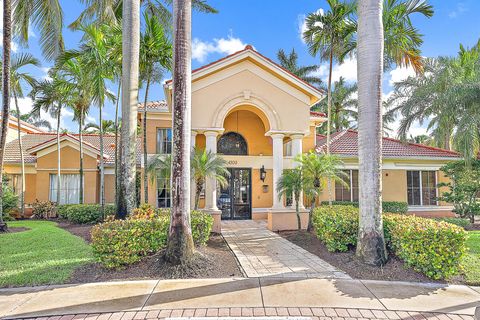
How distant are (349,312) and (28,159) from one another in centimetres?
2264

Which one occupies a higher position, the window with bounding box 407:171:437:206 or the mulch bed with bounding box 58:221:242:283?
the window with bounding box 407:171:437:206

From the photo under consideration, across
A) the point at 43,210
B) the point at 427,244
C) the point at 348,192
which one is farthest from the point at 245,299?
the point at 43,210

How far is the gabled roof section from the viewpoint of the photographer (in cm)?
1213

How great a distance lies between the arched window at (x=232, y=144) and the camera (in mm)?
16266

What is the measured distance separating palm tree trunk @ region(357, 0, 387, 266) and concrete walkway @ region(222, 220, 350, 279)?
1.08m

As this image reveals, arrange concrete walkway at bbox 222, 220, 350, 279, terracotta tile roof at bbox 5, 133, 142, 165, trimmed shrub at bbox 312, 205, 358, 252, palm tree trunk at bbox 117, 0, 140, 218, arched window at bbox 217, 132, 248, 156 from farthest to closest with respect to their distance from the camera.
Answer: terracotta tile roof at bbox 5, 133, 142, 165 < arched window at bbox 217, 132, 248, 156 < palm tree trunk at bbox 117, 0, 140, 218 < trimmed shrub at bbox 312, 205, 358, 252 < concrete walkway at bbox 222, 220, 350, 279

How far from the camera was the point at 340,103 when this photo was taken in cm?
3253

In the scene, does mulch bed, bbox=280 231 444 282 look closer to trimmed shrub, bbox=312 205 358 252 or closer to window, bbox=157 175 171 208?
trimmed shrub, bbox=312 205 358 252

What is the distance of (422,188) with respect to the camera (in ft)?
58.6

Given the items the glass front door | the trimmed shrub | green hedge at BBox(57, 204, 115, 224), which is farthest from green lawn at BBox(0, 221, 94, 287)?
the glass front door

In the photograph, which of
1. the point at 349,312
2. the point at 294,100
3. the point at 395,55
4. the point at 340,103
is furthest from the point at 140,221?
the point at 340,103

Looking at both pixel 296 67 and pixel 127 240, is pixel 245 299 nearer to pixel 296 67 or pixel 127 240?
pixel 127 240

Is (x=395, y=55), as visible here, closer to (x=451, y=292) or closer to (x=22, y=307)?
(x=451, y=292)

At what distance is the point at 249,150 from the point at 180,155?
10.0 meters
